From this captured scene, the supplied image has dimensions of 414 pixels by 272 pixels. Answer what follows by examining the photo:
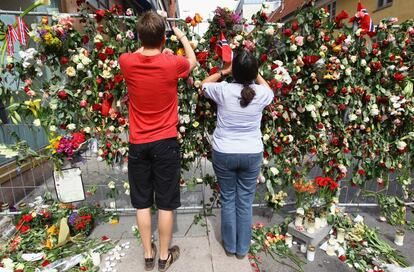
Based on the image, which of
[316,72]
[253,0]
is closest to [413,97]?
[316,72]

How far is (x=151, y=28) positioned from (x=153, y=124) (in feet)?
2.02

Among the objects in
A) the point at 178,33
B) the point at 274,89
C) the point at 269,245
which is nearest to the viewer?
the point at 178,33

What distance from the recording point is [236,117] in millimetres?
1895

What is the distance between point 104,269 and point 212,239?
38.2 inches

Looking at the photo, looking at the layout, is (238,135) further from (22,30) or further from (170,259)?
(22,30)

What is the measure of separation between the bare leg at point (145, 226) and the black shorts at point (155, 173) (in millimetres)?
53

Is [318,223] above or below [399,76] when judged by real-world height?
below

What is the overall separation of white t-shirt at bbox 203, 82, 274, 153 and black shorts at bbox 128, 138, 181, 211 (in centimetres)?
36

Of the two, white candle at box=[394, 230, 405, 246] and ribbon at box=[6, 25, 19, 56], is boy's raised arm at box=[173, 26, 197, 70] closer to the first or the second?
ribbon at box=[6, 25, 19, 56]

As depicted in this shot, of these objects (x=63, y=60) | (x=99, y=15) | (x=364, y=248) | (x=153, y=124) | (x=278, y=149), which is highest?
(x=99, y=15)

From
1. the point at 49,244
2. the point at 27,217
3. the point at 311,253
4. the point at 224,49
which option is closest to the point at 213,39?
the point at 224,49

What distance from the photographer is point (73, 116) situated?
8.13 feet

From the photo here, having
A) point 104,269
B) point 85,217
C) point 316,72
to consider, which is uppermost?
point 316,72

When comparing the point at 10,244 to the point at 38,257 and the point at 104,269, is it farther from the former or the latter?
the point at 104,269
